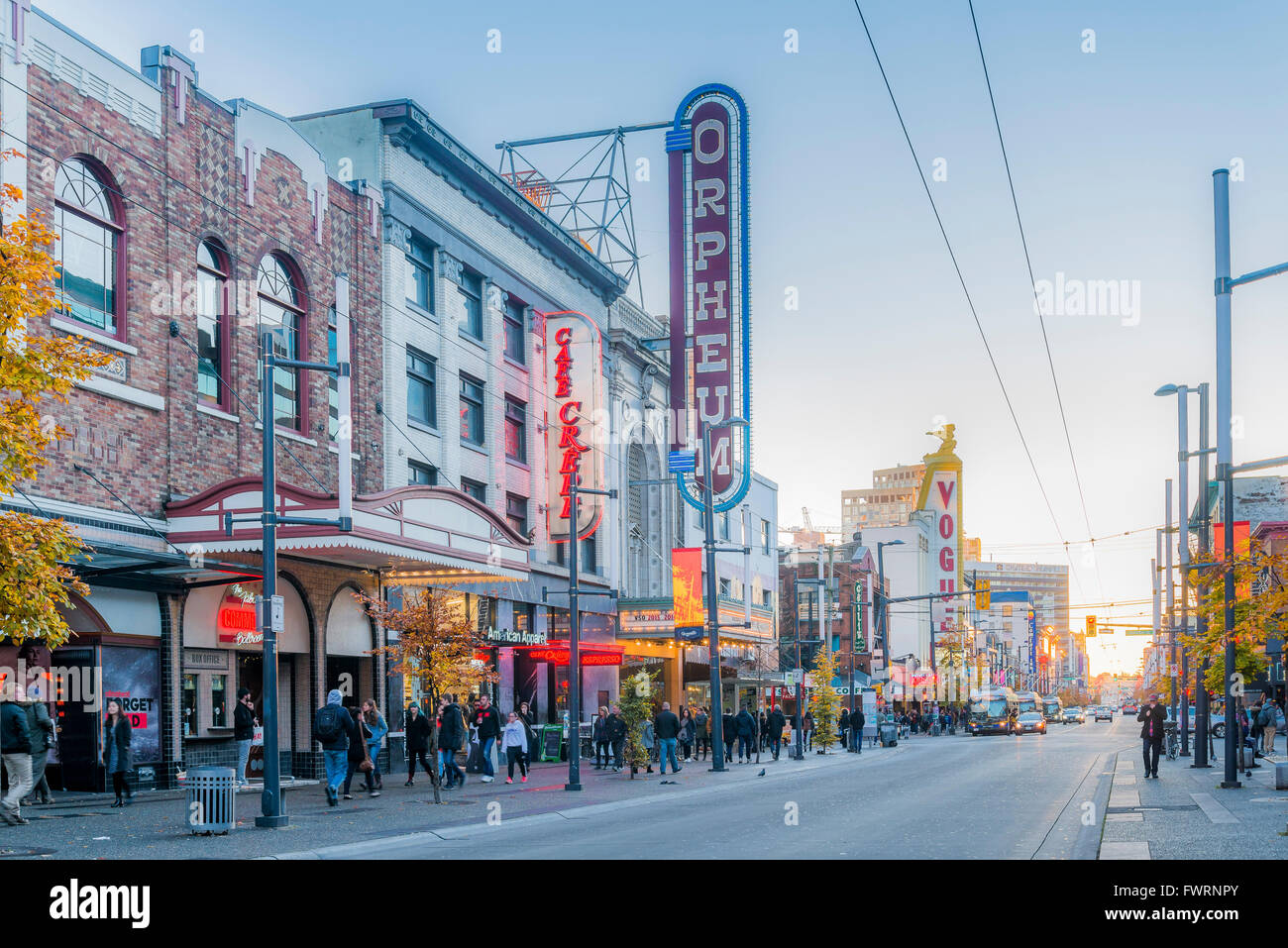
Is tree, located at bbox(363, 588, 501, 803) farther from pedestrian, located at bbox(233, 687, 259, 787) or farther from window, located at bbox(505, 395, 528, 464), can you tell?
window, located at bbox(505, 395, 528, 464)

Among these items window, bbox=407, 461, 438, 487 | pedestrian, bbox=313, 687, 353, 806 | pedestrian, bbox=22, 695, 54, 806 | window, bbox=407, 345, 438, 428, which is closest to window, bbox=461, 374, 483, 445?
window, bbox=407, 345, 438, 428

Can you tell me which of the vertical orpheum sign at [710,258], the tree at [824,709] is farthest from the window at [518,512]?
the tree at [824,709]

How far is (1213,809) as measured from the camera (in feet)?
69.9

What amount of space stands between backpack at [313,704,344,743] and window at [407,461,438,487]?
42.4ft

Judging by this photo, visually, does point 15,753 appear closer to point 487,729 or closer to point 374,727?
point 374,727

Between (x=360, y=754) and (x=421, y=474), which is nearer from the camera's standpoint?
(x=360, y=754)

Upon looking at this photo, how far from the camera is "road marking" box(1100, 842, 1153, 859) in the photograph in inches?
585

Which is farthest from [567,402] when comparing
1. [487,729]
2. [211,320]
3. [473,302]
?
[211,320]

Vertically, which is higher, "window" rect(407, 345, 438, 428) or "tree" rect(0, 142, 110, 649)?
"window" rect(407, 345, 438, 428)

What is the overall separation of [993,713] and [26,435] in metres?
72.9

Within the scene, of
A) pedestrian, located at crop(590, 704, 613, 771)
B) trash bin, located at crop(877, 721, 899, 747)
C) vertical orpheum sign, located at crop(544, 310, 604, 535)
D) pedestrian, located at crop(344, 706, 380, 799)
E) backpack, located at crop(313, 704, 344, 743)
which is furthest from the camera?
trash bin, located at crop(877, 721, 899, 747)

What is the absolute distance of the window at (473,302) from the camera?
131ft

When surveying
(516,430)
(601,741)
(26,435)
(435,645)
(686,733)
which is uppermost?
(516,430)

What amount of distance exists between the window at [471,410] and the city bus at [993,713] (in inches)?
1928
